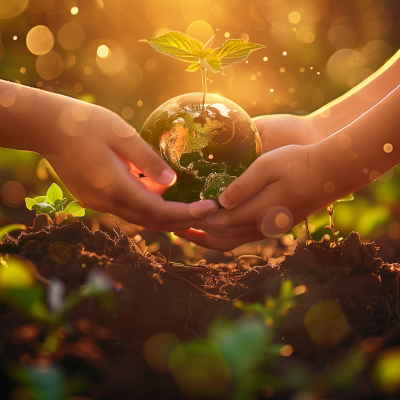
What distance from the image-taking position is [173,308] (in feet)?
2.42

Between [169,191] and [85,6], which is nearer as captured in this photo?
[169,191]

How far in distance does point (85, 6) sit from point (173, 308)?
9.38 ft

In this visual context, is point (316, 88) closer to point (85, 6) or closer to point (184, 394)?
point (85, 6)

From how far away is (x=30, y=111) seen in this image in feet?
2.79

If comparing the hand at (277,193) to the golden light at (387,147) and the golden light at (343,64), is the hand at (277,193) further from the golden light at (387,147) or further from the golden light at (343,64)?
the golden light at (343,64)

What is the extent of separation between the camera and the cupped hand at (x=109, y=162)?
830 mm

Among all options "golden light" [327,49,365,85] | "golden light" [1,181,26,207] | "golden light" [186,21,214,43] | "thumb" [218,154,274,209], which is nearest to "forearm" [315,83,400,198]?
"thumb" [218,154,274,209]

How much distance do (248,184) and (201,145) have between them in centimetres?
18

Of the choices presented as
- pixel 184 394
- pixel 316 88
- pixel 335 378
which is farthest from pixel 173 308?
pixel 316 88

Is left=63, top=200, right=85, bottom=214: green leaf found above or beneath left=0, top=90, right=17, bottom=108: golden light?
beneath

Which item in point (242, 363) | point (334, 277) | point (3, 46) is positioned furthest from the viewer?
point (3, 46)

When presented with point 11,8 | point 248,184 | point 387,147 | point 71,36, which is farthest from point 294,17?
point 248,184

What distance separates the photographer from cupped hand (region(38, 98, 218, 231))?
0.83m

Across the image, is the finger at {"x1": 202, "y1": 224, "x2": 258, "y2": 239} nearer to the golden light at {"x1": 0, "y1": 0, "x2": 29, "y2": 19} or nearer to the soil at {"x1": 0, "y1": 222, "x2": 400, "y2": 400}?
the soil at {"x1": 0, "y1": 222, "x2": 400, "y2": 400}
